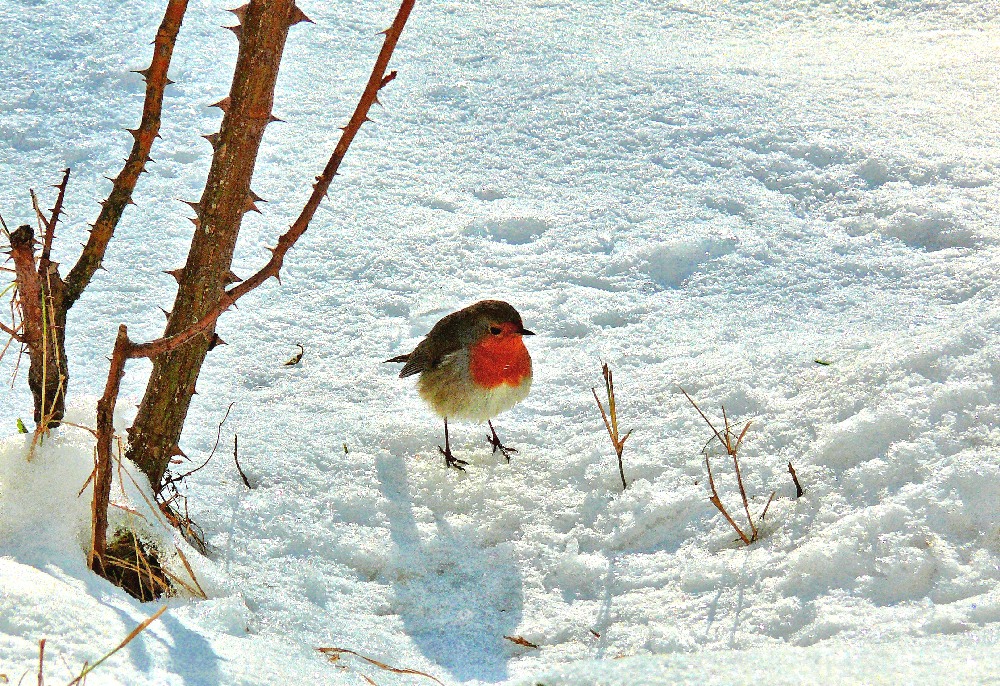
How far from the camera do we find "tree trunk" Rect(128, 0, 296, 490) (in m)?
2.72

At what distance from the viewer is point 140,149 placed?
2.78m

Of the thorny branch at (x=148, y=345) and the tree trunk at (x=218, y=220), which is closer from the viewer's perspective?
the thorny branch at (x=148, y=345)

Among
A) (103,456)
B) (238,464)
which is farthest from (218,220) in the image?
(238,464)

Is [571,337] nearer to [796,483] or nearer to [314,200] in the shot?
[796,483]

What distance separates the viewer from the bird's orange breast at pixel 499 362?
378 cm

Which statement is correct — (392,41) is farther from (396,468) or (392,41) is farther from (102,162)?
(102,162)

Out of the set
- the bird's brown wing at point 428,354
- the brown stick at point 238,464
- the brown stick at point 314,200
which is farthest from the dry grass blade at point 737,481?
the brown stick at point 238,464

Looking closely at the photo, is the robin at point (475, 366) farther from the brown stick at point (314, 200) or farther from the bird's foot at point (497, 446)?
the brown stick at point (314, 200)

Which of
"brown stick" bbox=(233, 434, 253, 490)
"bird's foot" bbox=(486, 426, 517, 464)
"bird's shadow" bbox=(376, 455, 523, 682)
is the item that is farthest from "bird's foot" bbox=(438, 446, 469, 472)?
"brown stick" bbox=(233, 434, 253, 490)

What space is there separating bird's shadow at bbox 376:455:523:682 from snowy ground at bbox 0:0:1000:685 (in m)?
0.01

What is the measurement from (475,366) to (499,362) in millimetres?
106

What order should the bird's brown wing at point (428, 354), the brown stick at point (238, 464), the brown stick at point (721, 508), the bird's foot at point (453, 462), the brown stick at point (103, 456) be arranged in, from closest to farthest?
the brown stick at point (103, 456), the brown stick at point (721, 508), the brown stick at point (238, 464), the bird's foot at point (453, 462), the bird's brown wing at point (428, 354)

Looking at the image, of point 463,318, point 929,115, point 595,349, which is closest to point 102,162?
point 463,318

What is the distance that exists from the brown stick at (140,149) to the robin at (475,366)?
1434 mm
